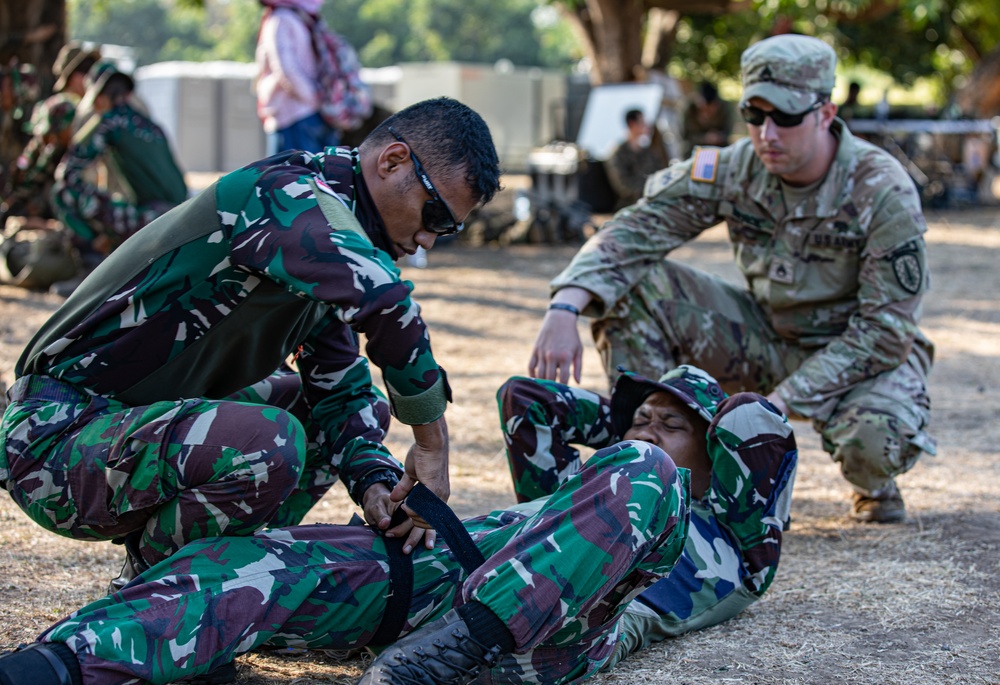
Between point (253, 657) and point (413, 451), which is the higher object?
point (413, 451)

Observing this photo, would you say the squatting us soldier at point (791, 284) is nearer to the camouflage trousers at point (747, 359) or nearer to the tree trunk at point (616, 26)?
the camouflage trousers at point (747, 359)

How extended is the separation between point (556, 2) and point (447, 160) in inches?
649

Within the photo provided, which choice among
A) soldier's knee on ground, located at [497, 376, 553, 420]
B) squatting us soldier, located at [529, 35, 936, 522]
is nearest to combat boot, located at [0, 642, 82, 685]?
soldier's knee on ground, located at [497, 376, 553, 420]

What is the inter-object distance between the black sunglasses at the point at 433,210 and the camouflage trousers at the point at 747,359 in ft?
5.24

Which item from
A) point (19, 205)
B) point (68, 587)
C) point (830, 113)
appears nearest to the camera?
point (68, 587)

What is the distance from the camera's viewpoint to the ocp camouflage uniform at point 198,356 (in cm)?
225

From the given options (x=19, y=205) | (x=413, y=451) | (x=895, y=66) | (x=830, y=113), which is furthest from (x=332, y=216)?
(x=895, y=66)

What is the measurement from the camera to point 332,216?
7.43 feet

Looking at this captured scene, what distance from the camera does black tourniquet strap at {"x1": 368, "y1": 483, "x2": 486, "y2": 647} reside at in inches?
94.2

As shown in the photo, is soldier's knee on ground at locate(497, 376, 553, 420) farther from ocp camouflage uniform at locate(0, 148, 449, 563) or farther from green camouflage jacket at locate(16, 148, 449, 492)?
ocp camouflage uniform at locate(0, 148, 449, 563)

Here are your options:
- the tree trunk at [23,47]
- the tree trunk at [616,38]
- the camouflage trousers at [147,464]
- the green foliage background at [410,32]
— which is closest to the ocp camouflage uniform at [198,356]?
the camouflage trousers at [147,464]

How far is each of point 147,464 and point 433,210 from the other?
80cm

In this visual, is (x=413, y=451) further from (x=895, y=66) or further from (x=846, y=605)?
(x=895, y=66)

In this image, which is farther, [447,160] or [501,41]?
[501,41]
